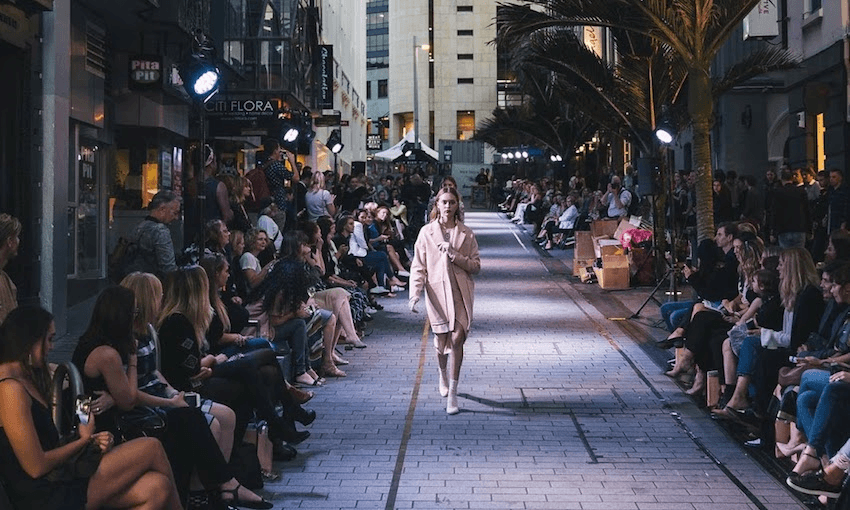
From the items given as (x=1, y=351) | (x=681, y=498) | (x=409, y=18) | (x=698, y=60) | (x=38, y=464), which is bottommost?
(x=681, y=498)

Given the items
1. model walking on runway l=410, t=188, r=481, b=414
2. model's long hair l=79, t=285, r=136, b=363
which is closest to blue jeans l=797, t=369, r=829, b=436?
model walking on runway l=410, t=188, r=481, b=414

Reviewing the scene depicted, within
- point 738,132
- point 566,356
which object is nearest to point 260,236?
point 566,356

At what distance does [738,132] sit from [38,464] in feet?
90.5

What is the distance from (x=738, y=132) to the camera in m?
30.5

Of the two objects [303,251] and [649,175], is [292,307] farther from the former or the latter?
[649,175]

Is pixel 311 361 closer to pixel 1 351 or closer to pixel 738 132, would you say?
pixel 1 351

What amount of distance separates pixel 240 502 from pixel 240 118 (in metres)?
17.6

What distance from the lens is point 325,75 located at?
4028 cm

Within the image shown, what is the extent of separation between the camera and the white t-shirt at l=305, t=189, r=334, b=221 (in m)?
20.5

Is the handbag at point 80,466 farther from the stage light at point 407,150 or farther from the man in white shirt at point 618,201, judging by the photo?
the stage light at point 407,150

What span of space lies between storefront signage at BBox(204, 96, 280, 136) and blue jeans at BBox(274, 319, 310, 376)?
503 inches

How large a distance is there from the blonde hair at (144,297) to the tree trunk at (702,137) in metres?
10.3

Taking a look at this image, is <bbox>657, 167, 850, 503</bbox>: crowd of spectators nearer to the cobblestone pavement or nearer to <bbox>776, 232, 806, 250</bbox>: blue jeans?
the cobblestone pavement

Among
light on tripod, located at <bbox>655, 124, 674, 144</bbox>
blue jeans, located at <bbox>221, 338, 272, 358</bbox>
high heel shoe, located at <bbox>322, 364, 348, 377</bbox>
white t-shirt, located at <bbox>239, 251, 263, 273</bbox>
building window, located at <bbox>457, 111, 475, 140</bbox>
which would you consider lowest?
high heel shoe, located at <bbox>322, 364, 348, 377</bbox>
